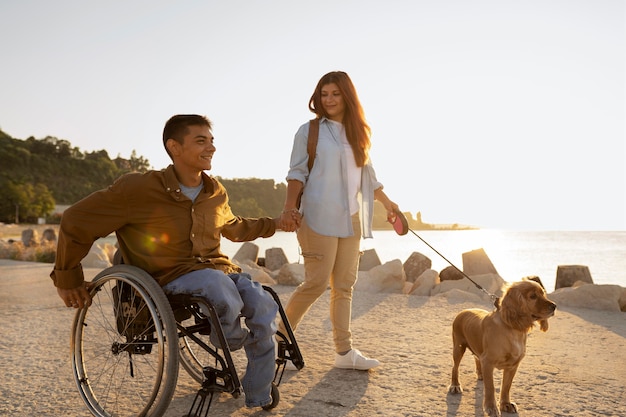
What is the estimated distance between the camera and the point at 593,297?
23.9 feet

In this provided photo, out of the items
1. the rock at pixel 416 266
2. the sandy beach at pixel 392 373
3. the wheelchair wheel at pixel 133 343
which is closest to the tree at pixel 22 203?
the rock at pixel 416 266

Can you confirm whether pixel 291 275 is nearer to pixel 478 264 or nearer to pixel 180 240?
pixel 478 264

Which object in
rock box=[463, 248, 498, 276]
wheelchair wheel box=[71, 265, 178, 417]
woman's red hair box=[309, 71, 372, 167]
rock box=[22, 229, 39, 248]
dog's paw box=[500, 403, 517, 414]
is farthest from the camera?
rock box=[22, 229, 39, 248]

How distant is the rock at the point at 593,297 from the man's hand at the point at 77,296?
6.17 metres

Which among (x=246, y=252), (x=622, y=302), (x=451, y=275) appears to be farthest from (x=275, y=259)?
(x=622, y=302)

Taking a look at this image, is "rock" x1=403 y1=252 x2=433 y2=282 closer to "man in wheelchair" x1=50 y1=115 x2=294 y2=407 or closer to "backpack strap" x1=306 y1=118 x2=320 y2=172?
"backpack strap" x1=306 y1=118 x2=320 y2=172

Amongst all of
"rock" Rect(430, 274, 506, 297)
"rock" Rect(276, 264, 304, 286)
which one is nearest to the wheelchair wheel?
"rock" Rect(276, 264, 304, 286)

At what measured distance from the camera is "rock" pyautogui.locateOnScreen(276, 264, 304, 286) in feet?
29.9

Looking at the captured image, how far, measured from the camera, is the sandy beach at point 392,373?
3.28 m

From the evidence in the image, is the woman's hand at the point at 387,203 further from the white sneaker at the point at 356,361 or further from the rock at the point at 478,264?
the rock at the point at 478,264

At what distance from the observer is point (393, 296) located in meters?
8.03

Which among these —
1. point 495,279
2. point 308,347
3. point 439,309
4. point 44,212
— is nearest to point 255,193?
point 495,279

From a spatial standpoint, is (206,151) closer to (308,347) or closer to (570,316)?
(308,347)

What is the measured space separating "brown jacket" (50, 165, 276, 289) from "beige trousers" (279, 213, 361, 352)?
3.30 ft
